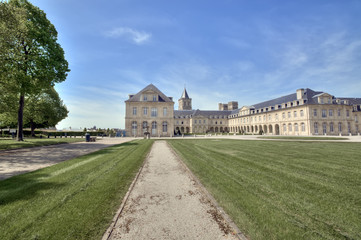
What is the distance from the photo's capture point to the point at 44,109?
32.8 metres

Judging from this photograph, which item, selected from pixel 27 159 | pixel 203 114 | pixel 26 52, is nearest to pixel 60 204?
pixel 27 159

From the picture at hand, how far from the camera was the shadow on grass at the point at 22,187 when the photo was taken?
3.92m

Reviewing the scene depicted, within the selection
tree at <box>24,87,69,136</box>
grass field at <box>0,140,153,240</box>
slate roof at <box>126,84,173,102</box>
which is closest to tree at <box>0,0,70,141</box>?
grass field at <box>0,140,153,240</box>

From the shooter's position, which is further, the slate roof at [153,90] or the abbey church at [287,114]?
the slate roof at [153,90]

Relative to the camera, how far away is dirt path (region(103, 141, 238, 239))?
2.68 metres

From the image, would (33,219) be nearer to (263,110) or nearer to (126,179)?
(126,179)

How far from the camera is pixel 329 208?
341cm

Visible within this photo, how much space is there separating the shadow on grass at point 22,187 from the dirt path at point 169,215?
2545 millimetres

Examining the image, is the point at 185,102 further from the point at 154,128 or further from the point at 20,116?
the point at 20,116

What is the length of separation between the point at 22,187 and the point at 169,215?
4525 millimetres

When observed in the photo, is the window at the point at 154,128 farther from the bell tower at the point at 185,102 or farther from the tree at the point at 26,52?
the bell tower at the point at 185,102

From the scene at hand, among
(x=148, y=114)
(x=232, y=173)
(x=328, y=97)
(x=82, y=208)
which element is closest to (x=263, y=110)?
(x=328, y=97)

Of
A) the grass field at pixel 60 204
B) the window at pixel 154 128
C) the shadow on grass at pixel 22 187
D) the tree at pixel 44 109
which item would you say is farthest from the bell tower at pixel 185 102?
the grass field at pixel 60 204

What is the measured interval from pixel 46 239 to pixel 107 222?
86 centimetres
